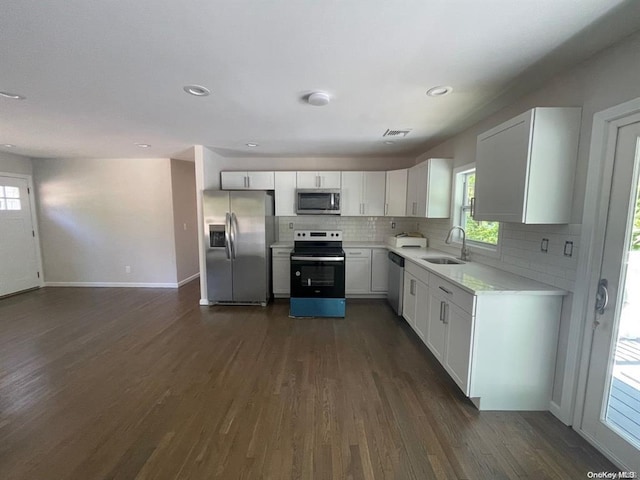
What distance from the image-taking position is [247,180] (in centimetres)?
449

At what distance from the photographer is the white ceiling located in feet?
4.14

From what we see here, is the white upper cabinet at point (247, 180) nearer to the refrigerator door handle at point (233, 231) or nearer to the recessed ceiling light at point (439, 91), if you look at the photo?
the refrigerator door handle at point (233, 231)

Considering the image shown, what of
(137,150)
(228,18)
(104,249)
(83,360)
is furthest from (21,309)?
(228,18)

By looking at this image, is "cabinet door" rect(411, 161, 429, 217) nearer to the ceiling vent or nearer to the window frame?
the window frame

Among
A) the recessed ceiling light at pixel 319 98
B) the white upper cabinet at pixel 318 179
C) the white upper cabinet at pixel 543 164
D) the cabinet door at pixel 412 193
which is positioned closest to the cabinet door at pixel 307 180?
the white upper cabinet at pixel 318 179

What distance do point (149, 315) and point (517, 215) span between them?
4.49 m

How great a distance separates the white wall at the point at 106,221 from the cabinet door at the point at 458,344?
4934 mm

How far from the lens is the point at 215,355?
2.70m

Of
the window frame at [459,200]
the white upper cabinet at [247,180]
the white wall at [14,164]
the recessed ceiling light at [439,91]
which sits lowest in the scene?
the window frame at [459,200]

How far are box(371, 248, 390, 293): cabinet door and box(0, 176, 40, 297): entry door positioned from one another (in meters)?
6.29

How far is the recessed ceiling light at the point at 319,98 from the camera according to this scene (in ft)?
6.98

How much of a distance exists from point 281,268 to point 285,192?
1.30 meters

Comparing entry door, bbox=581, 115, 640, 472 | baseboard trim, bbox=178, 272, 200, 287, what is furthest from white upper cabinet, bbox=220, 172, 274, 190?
entry door, bbox=581, 115, 640, 472

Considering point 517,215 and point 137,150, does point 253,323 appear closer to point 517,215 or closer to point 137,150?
point 517,215
